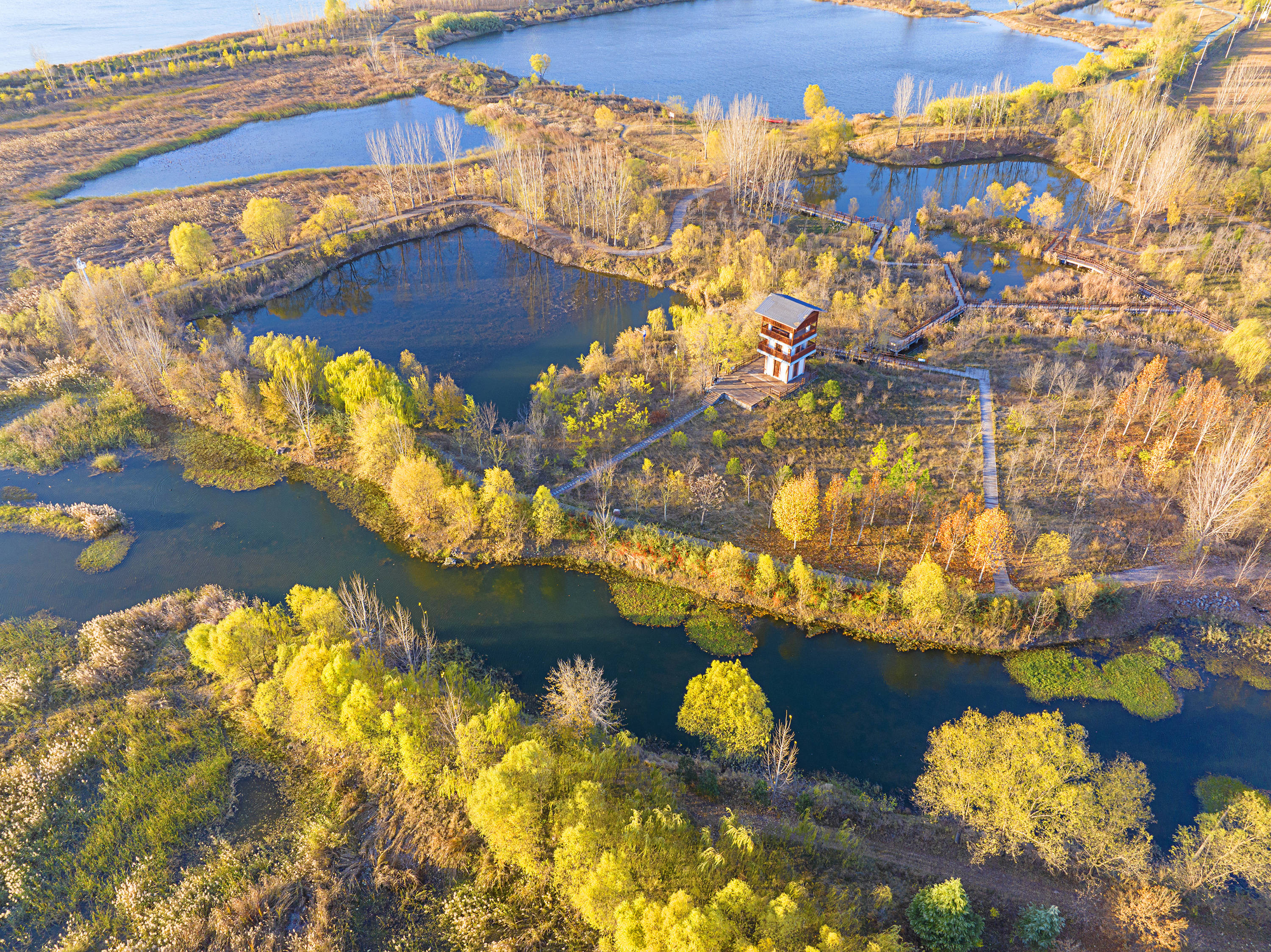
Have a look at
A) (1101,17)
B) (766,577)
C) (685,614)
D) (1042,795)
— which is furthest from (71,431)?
(1101,17)

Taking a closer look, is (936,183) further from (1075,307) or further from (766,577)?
(766,577)

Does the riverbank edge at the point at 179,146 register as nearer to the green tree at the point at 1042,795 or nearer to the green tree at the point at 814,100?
the green tree at the point at 814,100

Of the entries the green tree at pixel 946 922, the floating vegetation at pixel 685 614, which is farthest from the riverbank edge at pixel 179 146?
the green tree at pixel 946 922

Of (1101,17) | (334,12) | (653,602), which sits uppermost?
(334,12)

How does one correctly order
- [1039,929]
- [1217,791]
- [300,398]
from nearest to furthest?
1. [1039,929]
2. [1217,791]
3. [300,398]

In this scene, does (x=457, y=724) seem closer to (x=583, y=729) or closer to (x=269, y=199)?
(x=583, y=729)

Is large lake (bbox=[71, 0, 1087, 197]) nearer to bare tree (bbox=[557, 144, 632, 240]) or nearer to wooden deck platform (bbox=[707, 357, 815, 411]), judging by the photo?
bare tree (bbox=[557, 144, 632, 240])
